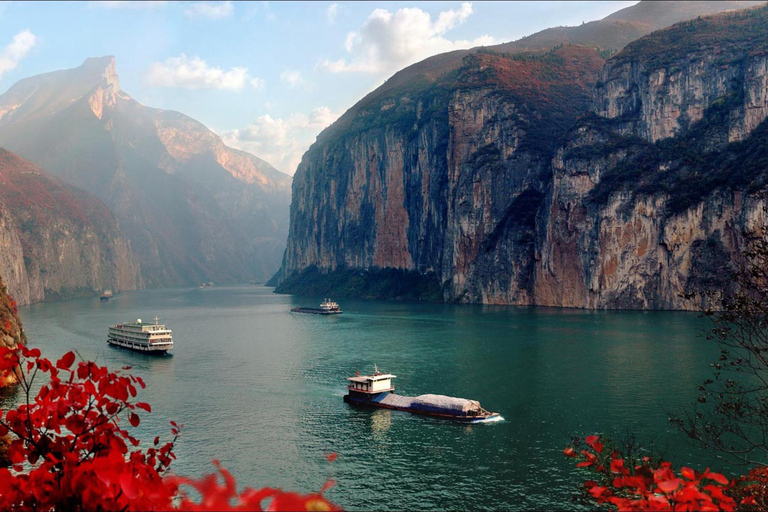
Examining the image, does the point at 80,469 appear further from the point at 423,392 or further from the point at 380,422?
the point at 423,392

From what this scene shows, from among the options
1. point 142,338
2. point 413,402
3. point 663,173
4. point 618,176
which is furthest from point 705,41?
point 142,338

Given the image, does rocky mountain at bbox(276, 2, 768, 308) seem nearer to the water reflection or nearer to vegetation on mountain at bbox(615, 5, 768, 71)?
vegetation on mountain at bbox(615, 5, 768, 71)

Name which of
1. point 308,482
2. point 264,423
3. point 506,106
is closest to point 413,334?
point 264,423

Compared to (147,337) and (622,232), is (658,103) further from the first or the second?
(147,337)

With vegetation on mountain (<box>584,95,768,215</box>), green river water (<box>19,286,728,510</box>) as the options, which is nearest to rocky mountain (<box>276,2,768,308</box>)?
vegetation on mountain (<box>584,95,768,215</box>)

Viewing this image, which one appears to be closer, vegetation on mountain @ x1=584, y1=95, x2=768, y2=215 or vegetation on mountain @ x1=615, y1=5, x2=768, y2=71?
vegetation on mountain @ x1=584, y1=95, x2=768, y2=215

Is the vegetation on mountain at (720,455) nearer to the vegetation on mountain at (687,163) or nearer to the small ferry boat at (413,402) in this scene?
the small ferry boat at (413,402)
